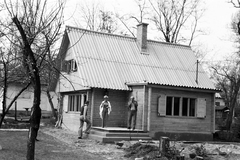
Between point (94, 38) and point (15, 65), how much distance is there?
867 cm

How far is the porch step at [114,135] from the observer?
16641mm

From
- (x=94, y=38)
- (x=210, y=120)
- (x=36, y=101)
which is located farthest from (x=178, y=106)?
(x=36, y=101)

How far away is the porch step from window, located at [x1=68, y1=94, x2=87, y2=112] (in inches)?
111

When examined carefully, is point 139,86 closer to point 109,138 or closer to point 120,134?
point 120,134

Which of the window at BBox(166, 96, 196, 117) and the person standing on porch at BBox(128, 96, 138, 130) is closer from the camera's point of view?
the person standing on porch at BBox(128, 96, 138, 130)

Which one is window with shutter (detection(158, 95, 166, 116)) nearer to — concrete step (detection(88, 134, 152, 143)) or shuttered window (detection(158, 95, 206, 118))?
shuttered window (detection(158, 95, 206, 118))

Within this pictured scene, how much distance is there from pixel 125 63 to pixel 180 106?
4434mm

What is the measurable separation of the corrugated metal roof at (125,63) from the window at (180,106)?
3.37 ft

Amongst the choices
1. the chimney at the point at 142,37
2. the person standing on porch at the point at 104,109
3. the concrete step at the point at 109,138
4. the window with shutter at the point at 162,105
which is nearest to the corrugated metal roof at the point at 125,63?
the chimney at the point at 142,37

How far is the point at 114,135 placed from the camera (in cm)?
1695

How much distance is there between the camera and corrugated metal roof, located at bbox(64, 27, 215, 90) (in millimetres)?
19859

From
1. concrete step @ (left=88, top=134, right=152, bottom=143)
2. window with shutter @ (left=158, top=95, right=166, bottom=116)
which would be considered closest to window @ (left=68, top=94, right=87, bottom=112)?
concrete step @ (left=88, top=134, right=152, bottom=143)

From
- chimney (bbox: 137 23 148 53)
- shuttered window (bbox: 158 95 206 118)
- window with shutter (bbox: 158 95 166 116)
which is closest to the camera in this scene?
window with shutter (bbox: 158 95 166 116)

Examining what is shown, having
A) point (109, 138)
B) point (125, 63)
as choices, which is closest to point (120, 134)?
point (109, 138)
